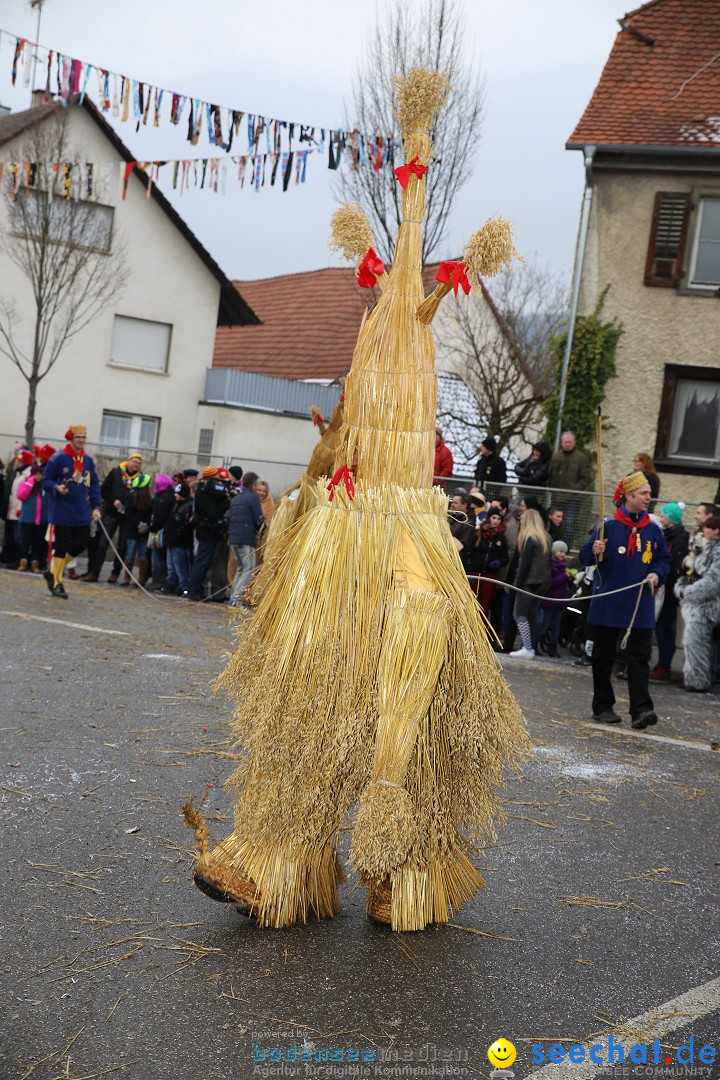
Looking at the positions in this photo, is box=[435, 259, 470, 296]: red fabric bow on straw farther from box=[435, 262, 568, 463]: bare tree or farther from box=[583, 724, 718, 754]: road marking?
box=[435, 262, 568, 463]: bare tree

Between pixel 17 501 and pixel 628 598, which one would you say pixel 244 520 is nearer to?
pixel 17 501

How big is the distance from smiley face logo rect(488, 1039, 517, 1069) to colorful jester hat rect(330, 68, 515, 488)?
6.41 feet

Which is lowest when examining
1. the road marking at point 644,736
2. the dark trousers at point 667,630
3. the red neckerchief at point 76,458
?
the road marking at point 644,736

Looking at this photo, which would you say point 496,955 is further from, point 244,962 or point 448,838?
point 244,962

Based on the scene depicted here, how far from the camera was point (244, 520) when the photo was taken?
14.2 metres

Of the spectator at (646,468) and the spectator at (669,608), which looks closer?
the spectator at (669,608)

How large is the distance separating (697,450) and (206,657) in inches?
462

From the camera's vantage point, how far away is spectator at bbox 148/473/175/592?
1600 cm

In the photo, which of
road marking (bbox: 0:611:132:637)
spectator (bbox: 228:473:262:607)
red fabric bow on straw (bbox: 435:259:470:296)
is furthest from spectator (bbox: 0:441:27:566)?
red fabric bow on straw (bbox: 435:259:470:296)

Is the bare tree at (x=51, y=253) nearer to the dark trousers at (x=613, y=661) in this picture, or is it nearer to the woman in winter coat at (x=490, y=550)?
the woman in winter coat at (x=490, y=550)

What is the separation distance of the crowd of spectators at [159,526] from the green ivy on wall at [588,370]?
5.71m

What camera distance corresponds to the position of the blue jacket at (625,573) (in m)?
8.77

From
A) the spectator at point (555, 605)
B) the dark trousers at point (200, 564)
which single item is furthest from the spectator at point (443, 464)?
the dark trousers at point (200, 564)

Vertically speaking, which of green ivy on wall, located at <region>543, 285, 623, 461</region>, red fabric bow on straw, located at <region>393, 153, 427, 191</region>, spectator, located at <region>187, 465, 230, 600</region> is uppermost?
green ivy on wall, located at <region>543, 285, 623, 461</region>
